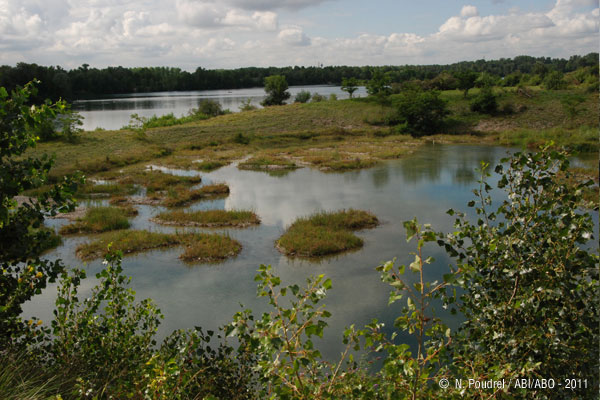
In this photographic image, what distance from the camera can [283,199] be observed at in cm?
2266

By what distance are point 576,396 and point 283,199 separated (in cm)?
1932

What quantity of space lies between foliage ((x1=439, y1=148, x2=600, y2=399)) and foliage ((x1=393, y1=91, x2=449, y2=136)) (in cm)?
4232

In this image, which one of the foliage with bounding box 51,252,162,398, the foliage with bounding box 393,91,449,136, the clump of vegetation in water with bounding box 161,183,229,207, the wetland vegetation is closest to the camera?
the wetland vegetation

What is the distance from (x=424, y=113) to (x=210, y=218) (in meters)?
32.1

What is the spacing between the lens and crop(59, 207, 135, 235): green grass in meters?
18.0

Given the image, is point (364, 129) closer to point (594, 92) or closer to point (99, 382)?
point (594, 92)

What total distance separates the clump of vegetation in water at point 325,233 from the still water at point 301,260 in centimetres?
43

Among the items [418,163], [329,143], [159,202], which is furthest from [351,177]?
[329,143]

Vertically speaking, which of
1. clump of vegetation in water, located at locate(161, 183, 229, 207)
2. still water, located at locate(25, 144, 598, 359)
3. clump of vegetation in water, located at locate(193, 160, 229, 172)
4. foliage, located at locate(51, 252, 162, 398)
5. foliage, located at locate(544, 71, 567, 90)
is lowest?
still water, located at locate(25, 144, 598, 359)

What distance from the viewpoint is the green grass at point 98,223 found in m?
18.0

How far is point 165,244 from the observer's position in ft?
53.4

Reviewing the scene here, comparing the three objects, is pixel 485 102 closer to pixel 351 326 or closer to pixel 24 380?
pixel 351 326

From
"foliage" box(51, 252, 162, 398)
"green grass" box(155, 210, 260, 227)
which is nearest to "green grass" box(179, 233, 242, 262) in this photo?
"green grass" box(155, 210, 260, 227)

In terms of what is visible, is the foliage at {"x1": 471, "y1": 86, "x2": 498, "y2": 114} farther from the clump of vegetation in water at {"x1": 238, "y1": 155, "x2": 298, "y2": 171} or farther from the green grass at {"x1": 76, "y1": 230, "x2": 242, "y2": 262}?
the green grass at {"x1": 76, "y1": 230, "x2": 242, "y2": 262}
